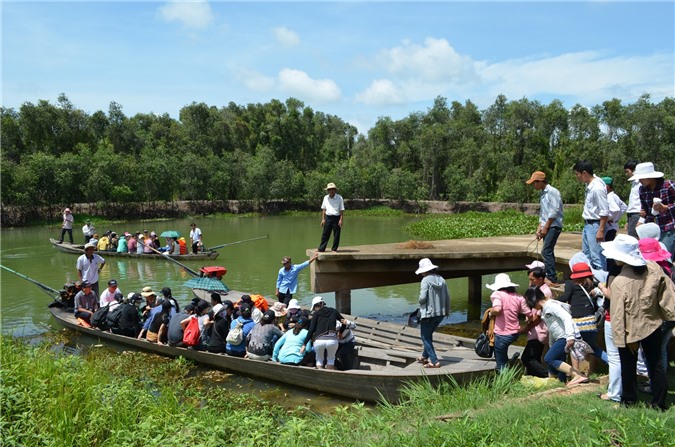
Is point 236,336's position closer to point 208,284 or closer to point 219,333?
point 219,333

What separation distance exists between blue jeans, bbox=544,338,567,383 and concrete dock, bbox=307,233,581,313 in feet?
16.0

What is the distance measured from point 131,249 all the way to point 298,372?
15687mm

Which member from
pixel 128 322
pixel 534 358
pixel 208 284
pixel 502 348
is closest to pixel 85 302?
pixel 128 322

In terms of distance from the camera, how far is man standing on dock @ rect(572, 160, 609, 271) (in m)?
7.13

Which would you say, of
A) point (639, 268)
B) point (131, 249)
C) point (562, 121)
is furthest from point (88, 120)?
point (639, 268)

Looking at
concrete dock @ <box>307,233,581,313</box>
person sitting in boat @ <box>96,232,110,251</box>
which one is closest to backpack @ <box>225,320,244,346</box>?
concrete dock @ <box>307,233,581,313</box>

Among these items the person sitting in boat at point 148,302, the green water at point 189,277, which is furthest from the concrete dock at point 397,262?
the person sitting in boat at point 148,302

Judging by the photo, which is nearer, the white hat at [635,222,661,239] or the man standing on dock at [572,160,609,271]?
the white hat at [635,222,661,239]

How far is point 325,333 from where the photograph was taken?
24.0ft

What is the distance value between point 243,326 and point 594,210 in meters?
5.68

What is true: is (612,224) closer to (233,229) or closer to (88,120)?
Result: (233,229)

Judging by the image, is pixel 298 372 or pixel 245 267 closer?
pixel 298 372

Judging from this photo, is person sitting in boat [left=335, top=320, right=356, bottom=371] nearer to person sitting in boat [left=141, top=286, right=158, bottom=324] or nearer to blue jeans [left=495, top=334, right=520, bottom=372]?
blue jeans [left=495, top=334, right=520, bottom=372]

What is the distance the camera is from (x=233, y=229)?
3500cm
